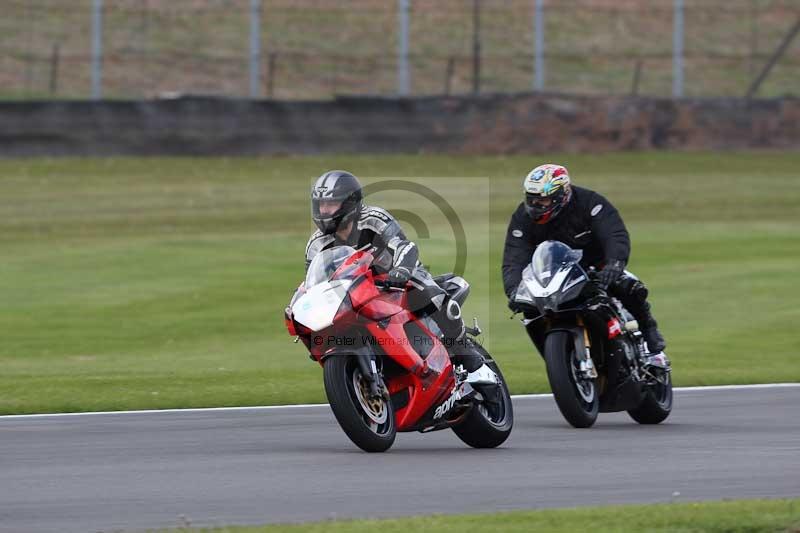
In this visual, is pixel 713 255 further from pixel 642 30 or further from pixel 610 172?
pixel 642 30

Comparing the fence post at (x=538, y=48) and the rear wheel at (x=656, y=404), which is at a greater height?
the fence post at (x=538, y=48)

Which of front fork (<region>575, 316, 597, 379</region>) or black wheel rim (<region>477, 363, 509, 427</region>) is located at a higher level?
front fork (<region>575, 316, 597, 379</region>)

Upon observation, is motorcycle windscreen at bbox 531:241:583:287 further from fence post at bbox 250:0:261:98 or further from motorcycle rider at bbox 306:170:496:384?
fence post at bbox 250:0:261:98

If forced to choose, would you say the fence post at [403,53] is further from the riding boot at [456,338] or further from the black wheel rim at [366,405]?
the black wheel rim at [366,405]

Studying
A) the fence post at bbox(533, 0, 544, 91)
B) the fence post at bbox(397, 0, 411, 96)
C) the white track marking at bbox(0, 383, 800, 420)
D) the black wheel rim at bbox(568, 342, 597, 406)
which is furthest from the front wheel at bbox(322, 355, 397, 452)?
the fence post at bbox(533, 0, 544, 91)

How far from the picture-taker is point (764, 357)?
15688 mm

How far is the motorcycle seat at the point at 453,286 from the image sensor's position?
393 inches

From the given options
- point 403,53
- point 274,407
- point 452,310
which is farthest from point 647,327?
point 403,53

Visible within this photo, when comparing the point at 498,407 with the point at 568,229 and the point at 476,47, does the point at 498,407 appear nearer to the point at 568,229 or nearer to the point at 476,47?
the point at 568,229

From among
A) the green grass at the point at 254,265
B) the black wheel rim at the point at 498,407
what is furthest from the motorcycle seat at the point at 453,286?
the green grass at the point at 254,265

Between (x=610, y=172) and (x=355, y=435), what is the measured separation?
2206cm

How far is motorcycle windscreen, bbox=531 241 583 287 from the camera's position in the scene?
35.4 ft

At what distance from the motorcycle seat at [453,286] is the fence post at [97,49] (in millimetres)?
19679

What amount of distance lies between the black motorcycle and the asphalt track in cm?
19
